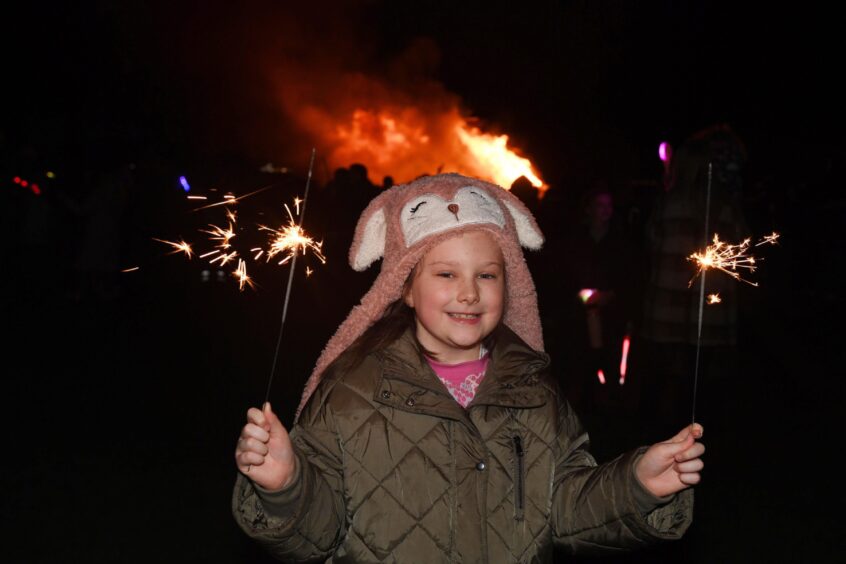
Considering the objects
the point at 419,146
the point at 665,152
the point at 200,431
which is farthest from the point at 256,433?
the point at 419,146

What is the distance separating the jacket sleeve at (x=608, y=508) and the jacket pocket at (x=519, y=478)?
5.1 inches

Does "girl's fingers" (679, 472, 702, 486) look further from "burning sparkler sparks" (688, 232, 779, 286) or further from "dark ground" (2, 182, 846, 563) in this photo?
"dark ground" (2, 182, 846, 563)

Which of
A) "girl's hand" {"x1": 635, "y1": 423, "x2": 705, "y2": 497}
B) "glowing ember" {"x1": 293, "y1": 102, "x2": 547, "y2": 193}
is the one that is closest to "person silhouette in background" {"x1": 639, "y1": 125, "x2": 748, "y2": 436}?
"glowing ember" {"x1": 293, "y1": 102, "x2": 547, "y2": 193}

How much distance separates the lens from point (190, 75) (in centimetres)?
1592

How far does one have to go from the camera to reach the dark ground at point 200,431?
466 centimetres

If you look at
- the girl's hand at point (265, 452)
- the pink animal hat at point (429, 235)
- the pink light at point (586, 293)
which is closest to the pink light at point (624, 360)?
the pink light at point (586, 293)

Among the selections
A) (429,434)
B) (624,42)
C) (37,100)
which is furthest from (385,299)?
(37,100)

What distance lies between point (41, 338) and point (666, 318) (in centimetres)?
672

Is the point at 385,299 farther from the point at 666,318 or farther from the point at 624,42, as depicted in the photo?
the point at 624,42

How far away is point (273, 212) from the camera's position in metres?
4.02

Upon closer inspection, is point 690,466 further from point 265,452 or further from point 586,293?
point 586,293

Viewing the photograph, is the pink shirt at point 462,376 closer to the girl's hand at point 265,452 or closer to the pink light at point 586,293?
the girl's hand at point 265,452

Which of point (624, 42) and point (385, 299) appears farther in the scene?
point (624, 42)

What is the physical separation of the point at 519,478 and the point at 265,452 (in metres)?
0.75
